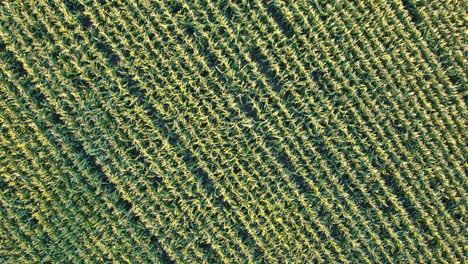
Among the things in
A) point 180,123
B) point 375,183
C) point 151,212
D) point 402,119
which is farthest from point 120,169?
point 402,119

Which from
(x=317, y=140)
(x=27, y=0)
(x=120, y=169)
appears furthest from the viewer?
(x=317, y=140)

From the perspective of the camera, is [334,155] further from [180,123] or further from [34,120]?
[34,120]

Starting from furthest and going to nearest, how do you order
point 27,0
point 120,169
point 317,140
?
point 317,140
point 120,169
point 27,0

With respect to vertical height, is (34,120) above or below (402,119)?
above

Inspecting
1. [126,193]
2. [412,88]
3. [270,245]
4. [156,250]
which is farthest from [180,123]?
[412,88]

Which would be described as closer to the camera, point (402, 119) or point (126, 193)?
point (126, 193)

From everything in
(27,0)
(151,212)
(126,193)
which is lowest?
(151,212)
